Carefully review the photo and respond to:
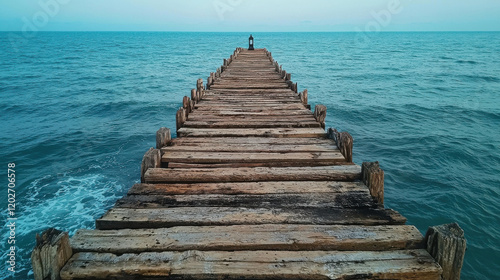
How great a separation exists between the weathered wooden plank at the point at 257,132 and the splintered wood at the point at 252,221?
1.39 ft

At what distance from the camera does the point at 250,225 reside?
10.9ft

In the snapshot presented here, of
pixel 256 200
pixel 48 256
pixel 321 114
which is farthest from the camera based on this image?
pixel 321 114

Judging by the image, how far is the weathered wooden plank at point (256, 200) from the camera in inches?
147

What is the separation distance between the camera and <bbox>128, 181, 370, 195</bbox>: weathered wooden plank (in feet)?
13.4

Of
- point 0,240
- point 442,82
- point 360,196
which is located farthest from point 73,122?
point 442,82

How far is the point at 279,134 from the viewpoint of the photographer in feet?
21.3

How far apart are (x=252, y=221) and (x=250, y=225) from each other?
93 mm

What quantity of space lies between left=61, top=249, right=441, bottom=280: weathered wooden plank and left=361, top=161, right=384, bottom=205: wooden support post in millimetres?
1067

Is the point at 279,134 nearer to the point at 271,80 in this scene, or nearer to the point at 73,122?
the point at 271,80

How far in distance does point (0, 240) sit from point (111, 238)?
25.5ft

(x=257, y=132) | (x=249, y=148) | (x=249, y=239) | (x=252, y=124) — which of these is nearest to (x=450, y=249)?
(x=249, y=239)

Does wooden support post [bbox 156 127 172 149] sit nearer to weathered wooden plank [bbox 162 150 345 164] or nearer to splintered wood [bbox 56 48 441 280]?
splintered wood [bbox 56 48 441 280]

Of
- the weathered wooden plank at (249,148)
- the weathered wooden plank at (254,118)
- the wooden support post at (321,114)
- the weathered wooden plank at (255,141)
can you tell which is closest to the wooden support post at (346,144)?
the weathered wooden plank at (249,148)

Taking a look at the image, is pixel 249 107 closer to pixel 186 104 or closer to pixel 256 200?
pixel 186 104
